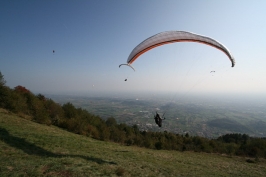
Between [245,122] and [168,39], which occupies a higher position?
[168,39]

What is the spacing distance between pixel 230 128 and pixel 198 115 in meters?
19.9

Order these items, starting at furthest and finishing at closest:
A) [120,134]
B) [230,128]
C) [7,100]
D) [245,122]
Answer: [245,122] < [230,128] < [120,134] < [7,100]

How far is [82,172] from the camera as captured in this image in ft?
25.2

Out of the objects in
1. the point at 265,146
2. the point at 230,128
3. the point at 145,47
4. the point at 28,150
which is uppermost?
the point at 145,47

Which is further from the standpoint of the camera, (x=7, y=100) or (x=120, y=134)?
(x=120, y=134)

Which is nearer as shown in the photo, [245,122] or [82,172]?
[82,172]

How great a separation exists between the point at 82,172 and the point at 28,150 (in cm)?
540

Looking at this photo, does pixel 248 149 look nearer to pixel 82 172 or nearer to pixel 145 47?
pixel 145 47

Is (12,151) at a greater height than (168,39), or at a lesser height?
lesser

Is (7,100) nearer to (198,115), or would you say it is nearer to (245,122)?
(198,115)

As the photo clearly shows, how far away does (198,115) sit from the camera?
99250mm

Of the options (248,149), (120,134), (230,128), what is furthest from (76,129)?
(230,128)

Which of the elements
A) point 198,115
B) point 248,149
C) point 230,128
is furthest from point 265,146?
point 198,115

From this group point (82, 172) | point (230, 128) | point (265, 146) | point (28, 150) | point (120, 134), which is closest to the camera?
point (82, 172)
